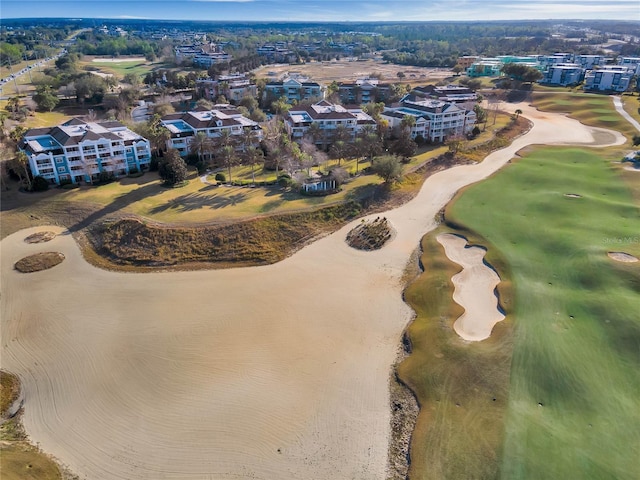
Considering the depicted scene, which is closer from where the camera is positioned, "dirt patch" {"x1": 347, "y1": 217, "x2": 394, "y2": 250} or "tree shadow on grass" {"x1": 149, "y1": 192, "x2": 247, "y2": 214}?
"dirt patch" {"x1": 347, "y1": 217, "x2": 394, "y2": 250}

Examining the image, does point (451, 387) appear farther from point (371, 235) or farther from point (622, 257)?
point (622, 257)

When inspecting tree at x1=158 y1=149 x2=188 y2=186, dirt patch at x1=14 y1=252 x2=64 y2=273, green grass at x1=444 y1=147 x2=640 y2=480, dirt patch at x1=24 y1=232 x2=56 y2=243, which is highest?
tree at x1=158 y1=149 x2=188 y2=186

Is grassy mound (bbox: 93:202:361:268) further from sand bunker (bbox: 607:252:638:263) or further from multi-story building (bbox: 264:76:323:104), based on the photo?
multi-story building (bbox: 264:76:323:104)

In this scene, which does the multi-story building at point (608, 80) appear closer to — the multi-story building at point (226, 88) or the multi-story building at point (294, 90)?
the multi-story building at point (294, 90)

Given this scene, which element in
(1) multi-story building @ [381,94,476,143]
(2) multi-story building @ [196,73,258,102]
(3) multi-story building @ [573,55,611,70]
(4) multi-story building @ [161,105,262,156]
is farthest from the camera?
(3) multi-story building @ [573,55,611,70]

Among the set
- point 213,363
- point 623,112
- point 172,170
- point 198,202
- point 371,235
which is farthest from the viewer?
point 623,112

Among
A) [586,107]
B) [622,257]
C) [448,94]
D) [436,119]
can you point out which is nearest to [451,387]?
[622,257]

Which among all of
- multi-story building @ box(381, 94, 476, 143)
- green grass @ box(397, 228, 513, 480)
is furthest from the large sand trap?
multi-story building @ box(381, 94, 476, 143)
